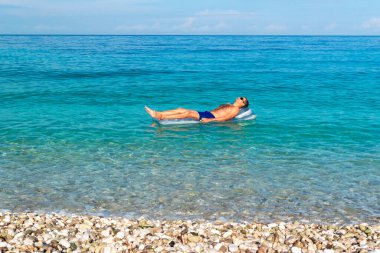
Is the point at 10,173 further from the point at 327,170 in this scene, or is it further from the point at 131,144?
the point at 327,170

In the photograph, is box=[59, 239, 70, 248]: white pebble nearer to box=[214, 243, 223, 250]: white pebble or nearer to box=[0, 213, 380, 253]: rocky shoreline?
box=[0, 213, 380, 253]: rocky shoreline

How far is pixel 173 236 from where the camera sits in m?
7.46

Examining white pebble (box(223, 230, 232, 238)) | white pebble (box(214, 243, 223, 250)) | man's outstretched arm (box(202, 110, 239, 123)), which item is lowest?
white pebble (box(223, 230, 232, 238))

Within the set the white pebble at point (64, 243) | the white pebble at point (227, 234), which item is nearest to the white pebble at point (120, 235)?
the white pebble at point (64, 243)

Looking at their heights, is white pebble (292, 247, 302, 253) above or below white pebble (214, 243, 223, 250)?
below

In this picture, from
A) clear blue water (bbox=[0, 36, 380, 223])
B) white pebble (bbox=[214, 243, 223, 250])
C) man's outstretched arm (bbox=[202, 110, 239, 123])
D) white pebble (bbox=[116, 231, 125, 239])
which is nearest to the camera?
white pebble (bbox=[214, 243, 223, 250])

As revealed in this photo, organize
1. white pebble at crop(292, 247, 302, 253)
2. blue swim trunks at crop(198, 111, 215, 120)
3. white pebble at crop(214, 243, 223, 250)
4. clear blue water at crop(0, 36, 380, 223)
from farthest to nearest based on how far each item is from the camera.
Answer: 1. blue swim trunks at crop(198, 111, 215, 120)
2. clear blue water at crop(0, 36, 380, 223)
3. white pebble at crop(214, 243, 223, 250)
4. white pebble at crop(292, 247, 302, 253)

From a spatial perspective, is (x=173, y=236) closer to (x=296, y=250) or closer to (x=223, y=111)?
(x=296, y=250)

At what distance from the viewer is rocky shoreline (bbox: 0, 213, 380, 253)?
6.96 meters

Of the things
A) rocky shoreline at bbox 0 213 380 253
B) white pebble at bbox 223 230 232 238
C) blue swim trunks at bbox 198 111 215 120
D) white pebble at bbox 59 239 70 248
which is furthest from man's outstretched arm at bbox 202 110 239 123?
white pebble at bbox 59 239 70 248

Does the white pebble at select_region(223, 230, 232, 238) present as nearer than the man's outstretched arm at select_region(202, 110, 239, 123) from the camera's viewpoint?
Yes

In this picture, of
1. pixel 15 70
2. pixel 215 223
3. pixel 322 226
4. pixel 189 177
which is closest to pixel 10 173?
pixel 189 177

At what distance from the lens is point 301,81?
114 feet

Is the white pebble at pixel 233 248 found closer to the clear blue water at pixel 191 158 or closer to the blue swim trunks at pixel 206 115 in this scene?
the clear blue water at pixel 191 158
